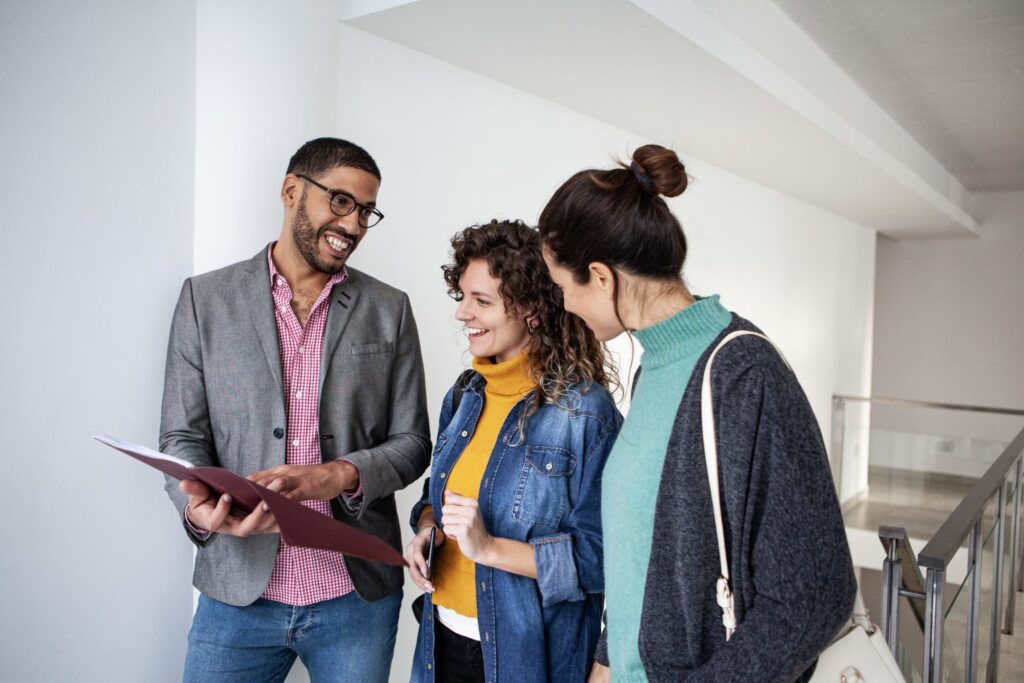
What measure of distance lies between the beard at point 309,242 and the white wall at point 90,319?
39 cm

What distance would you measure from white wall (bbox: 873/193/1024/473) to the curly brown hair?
30.0 feet

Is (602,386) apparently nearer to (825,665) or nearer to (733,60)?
(825,665)

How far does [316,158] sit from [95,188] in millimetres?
513

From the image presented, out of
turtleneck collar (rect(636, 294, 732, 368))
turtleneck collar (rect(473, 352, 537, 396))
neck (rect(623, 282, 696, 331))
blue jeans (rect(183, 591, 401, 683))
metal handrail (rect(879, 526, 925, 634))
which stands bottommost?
blue jeans (rect(183, 591, 401, 683))

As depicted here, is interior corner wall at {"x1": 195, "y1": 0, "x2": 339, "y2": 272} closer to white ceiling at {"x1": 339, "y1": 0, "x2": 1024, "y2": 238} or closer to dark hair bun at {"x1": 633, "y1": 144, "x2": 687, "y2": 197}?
white ceiling at {"x1": 339, "y1": 0, "x2": 1024, "y2": 238}

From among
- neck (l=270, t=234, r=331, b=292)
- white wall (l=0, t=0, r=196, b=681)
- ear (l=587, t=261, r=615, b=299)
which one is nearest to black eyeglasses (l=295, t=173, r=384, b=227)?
neck (l=270, t=234, r=331, b=292)

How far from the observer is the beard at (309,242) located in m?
1.87

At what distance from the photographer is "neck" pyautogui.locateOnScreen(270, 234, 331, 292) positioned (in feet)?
6.29

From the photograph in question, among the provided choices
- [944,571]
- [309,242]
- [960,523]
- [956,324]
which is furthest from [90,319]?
[956,324]

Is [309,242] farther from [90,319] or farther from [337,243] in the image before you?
[90,319]

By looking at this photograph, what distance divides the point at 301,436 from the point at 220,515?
0.37 m

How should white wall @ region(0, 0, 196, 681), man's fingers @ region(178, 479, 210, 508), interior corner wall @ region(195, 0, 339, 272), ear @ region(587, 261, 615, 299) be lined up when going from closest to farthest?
1. ear @ region(587, 261, 615, 299)
2. man's fingers @ region(178, 479, 210, 508)
3. white wall @ region(0, 0, 196, 681)
4. interior corner wall @ region(195, 0, 339, 272)

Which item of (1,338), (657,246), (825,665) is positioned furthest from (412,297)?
(825,665)

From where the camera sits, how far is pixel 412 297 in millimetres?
2984
